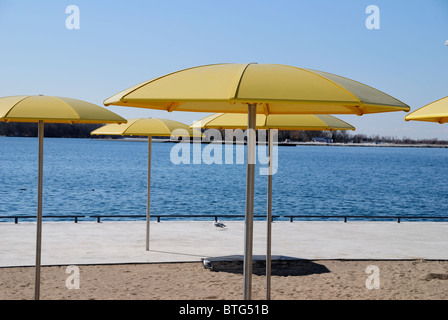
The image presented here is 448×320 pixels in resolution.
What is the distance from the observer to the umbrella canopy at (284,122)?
333 inches

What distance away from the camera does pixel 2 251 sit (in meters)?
11.6

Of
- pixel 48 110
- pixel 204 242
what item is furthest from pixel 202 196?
pixel 48 110

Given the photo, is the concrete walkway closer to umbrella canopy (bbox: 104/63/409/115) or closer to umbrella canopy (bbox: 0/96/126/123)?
umbrella canopy (bbox: 0/96/126/123)

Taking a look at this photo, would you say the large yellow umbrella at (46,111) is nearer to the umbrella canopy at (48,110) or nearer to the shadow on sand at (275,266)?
the umbrella canopy at (48,110)

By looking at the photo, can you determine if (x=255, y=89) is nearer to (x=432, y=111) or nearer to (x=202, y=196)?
(x=432, y=111)

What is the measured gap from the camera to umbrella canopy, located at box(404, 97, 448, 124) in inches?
236

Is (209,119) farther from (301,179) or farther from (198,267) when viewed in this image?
(301,179)

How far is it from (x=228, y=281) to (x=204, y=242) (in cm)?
374

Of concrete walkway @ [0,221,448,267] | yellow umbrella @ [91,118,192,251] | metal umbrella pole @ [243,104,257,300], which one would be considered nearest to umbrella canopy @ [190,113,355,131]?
yellow umbrella @ [91,118,192,251]

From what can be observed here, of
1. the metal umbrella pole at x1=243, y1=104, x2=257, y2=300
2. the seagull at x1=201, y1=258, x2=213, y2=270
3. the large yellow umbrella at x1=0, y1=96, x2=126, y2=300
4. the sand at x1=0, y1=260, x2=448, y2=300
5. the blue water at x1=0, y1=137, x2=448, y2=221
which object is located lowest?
the blue water at x1=0, y1=137, x2=448, y2=221

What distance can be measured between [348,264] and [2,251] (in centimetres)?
713

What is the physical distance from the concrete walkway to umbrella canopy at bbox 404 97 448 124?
221 inches

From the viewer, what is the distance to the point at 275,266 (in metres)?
10.7

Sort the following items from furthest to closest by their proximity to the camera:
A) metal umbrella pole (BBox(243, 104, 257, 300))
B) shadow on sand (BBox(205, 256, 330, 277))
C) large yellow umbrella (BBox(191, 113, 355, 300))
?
shadow on sand (BBox(205, 256, 330, 277))
large yellow umbrella (BBox(191, 113, 355, 300))
metal umbrella pole (BBox(243, 104, 257, 300))
